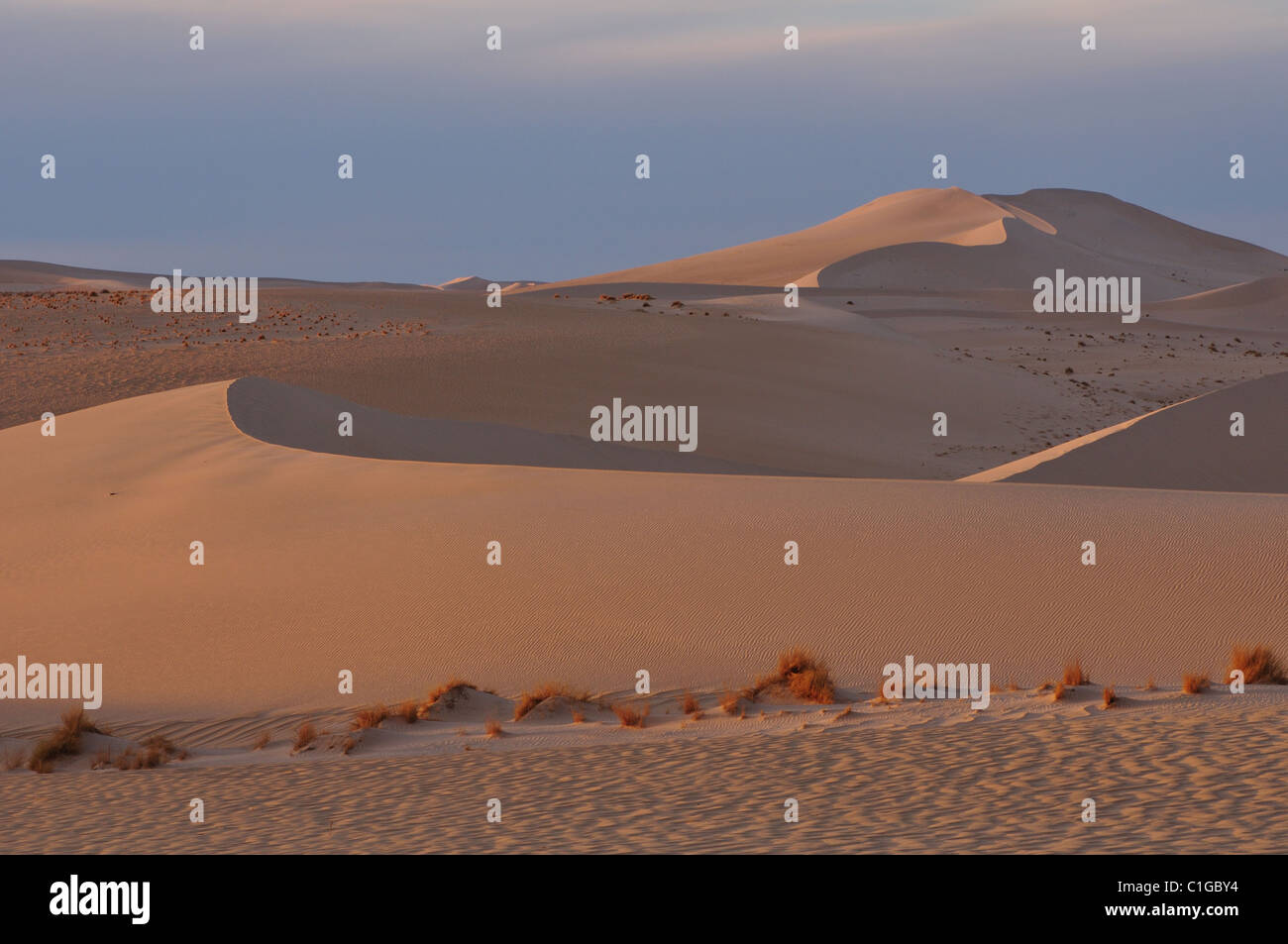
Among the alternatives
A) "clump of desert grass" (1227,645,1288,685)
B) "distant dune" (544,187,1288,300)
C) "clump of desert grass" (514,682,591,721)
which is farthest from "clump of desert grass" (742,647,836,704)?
"distant dune" (544,187,1288,300)

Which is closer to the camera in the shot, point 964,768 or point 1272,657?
point 964,768

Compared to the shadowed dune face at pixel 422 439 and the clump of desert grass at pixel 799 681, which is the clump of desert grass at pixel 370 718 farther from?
the shadowed dune face at pixel 422 439

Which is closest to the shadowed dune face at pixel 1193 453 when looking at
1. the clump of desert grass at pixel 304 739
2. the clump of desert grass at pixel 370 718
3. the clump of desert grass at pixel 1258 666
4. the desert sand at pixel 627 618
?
the desert sand at pixel 627 618

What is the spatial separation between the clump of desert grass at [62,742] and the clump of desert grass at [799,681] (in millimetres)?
5072

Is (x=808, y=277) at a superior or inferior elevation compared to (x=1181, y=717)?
superior

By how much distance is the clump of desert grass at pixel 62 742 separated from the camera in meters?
10.4

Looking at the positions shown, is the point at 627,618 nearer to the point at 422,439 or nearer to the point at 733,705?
the point at 733,705

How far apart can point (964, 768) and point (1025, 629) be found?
13.8 ft

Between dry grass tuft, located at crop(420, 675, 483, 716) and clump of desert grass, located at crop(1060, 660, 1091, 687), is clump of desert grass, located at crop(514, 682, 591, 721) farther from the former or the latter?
clump of desert grass, located at crop(1060, 660, 1091, 687)

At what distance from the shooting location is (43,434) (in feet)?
80.8

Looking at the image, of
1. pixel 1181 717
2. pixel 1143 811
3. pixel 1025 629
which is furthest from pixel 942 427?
pixel 1143 811

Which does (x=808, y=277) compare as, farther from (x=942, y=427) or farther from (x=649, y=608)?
(x=649, y=608)

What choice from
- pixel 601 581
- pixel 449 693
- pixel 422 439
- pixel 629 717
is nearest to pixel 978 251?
pixel 422 439
